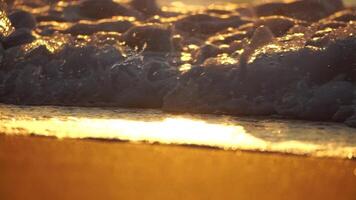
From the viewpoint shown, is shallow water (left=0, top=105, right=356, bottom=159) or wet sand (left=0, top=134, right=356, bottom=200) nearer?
wet sand (left=0, top=134, right=356, bottom=200)

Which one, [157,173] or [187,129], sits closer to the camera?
[157,173]

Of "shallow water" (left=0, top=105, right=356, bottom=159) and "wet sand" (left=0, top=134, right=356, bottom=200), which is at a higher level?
"shallow water" (left=0, top=105, right=356, bottom=159)

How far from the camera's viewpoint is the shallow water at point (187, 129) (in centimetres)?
310

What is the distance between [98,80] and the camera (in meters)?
4.63

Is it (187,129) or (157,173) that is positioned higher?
(187,129)

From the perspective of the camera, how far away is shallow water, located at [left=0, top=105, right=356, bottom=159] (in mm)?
3100

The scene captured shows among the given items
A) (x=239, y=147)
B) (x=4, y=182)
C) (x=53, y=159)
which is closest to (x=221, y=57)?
(x=239, y=147)

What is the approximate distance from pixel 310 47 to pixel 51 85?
2.18 m

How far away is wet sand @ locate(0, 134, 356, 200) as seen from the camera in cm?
235

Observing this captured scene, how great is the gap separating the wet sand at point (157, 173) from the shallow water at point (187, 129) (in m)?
0.16

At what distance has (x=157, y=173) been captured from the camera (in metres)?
2.57

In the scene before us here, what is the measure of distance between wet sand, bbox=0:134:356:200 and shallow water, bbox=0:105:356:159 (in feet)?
0.52

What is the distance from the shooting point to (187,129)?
3.50 metres

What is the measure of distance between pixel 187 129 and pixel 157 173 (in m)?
0.96
